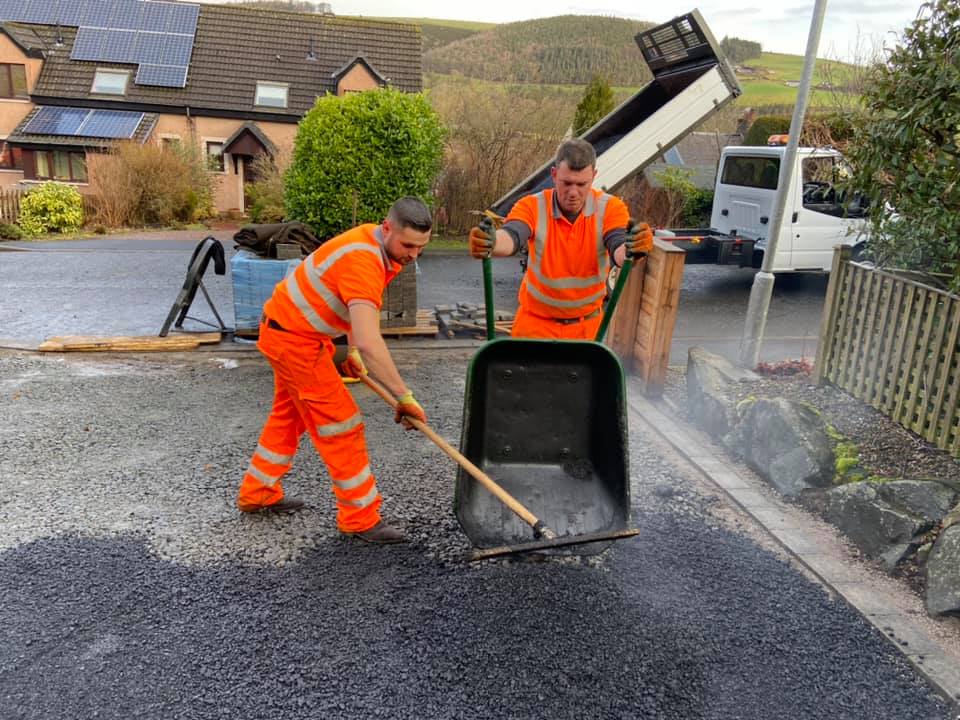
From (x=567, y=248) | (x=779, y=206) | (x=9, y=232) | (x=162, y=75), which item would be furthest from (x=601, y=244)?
(x=162, y=75)

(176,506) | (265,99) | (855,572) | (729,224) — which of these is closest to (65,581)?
(176,506)

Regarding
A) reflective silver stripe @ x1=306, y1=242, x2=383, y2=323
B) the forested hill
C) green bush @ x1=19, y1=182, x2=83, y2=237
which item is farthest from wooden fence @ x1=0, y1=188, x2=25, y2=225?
the forested hill

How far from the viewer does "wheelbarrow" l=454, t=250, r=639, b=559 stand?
341 cm

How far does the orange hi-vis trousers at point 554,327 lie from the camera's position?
13.4 feet

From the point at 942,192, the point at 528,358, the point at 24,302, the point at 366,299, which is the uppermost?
the point at 942,192

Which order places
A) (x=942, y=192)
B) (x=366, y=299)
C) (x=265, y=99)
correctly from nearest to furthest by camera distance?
(x=366, y=299) < (x=942, y=192) < (x=265, y=99)

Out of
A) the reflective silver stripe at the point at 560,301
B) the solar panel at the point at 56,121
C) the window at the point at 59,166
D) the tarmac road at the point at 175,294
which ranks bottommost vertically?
the tarmac road at the point at 175,294

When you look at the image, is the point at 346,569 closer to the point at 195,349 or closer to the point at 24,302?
the point at 195,349

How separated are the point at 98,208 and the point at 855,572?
16.8m

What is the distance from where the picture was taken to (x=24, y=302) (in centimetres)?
848

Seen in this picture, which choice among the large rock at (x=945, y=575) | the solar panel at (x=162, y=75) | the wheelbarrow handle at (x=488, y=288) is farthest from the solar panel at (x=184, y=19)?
the large rock at (x=945, y=575)

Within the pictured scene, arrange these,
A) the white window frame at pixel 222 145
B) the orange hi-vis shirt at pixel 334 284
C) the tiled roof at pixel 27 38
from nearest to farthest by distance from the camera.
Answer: the orange hi-vis shirt at pixel 334 284, the white window frame at pixel 222 145, the tiled roof at pixel 27 38

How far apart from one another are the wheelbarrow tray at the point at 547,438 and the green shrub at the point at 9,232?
13714mm

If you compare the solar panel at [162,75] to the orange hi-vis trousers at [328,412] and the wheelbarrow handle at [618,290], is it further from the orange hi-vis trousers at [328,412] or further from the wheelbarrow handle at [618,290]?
the wheelbarrow handle at [618,290]
